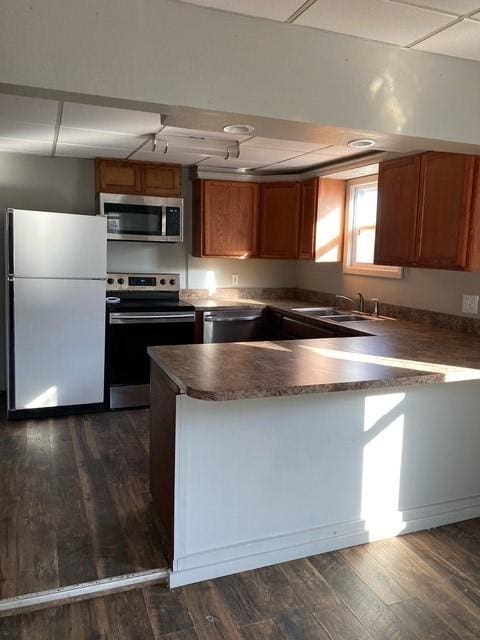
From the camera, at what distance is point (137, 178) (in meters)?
4.45

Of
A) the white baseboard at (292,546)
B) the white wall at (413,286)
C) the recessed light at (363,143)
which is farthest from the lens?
the white wall at (413,286)

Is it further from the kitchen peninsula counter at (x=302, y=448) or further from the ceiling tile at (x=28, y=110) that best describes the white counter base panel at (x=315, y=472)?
the ceiling tile at (x=28, y=110)

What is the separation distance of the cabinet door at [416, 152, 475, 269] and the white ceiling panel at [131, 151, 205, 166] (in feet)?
6.17

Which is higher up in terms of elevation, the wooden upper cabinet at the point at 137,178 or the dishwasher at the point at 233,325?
the wooden upper cabinet at the point at 137,178

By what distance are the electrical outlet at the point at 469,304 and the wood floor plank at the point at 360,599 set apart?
1.78 m

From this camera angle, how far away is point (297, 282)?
17.9 feet

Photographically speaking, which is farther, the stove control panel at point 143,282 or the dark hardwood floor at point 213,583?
the stove control panel at point 143,282

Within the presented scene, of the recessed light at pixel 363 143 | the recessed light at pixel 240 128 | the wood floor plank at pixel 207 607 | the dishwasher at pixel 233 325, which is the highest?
the recessed light at pixel 363 143

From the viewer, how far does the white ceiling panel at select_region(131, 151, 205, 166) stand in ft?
13.4

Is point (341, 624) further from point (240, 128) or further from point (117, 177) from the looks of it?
point (117, 177)

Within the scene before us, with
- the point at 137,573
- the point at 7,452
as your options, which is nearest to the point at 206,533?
the point at 137,573

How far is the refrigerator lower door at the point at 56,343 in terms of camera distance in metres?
3.86

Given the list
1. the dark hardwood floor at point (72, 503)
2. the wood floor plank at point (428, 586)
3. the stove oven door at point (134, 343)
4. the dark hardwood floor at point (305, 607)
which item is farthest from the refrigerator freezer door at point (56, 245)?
the wood floor plank at point (428, 586)

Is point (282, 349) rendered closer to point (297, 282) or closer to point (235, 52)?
point (235, 52)
